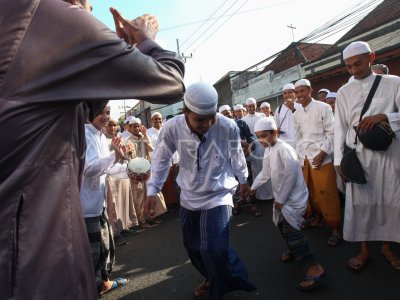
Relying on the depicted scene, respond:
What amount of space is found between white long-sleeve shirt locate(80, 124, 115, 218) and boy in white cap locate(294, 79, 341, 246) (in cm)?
282

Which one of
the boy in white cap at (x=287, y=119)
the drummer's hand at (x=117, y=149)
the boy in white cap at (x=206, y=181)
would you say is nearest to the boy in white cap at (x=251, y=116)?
the boy in white cap at (x=287, y=119)

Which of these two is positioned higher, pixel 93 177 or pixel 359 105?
pixel 359 105

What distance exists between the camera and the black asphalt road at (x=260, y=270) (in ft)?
10.2

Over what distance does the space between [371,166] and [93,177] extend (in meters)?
2.82

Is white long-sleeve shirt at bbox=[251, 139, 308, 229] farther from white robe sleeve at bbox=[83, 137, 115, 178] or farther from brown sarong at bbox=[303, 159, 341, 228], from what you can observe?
white robe sleeve at bbox=[83, 137, 115, 178]

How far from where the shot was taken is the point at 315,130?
15.2ft

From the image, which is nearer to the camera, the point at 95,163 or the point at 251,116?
the point at 95,163

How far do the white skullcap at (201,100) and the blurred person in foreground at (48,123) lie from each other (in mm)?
1663

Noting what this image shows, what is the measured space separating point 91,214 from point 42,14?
8.02ft

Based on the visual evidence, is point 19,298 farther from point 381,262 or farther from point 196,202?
point 381,262

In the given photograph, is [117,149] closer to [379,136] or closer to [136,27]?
[136,27]

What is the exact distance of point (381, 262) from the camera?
3.49m

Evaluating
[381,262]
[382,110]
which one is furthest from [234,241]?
[382,110]

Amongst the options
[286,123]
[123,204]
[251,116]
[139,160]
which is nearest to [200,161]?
[139,160]
